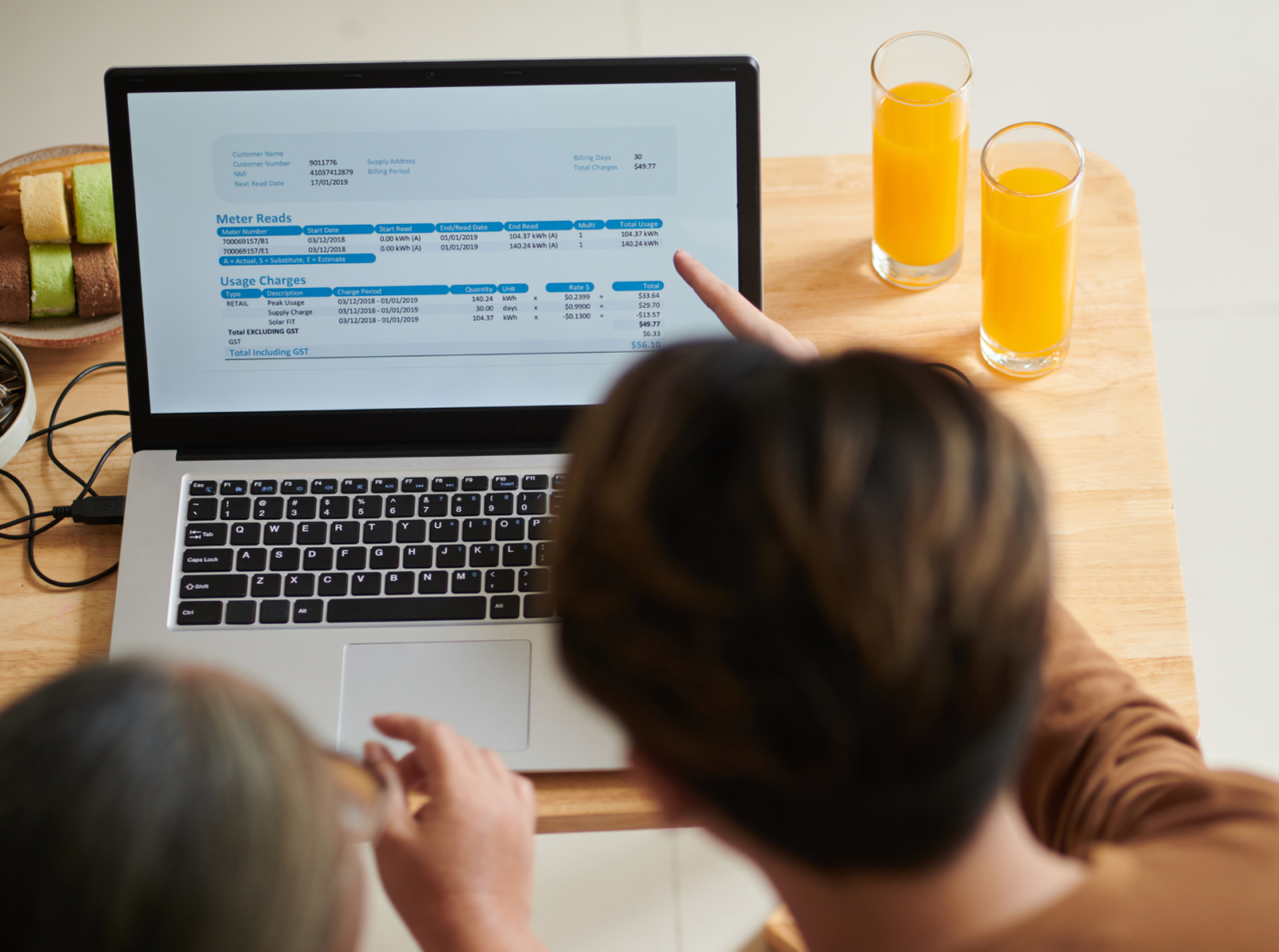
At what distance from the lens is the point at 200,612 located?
783 millimetres

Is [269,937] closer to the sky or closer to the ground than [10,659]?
closer to the sky

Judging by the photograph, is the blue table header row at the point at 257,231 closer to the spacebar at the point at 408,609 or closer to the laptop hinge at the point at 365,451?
the laptop hinge at the point at 365,451

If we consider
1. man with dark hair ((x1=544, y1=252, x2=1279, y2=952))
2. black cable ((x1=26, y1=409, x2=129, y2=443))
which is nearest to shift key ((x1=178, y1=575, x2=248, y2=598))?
black cable ((x1=26, y1=409, x2=129, y2=443))

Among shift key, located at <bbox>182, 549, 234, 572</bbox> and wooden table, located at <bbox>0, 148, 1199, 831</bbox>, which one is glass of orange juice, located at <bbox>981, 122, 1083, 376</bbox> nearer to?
wooden table, located at <bbox>0, 148, 1199, 831</bbox>

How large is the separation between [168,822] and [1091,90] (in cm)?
176

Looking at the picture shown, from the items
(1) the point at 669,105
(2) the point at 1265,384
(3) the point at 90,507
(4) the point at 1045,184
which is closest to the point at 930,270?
(4) the point at 1045,184

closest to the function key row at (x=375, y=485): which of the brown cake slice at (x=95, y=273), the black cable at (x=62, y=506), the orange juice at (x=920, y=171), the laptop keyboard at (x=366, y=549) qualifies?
the laptop keyboard at (x=366, y=549)

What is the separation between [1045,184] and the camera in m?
0.84

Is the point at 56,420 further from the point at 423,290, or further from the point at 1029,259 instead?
the point at 1029,259

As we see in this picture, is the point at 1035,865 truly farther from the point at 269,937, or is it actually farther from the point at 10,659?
the point at 10,659

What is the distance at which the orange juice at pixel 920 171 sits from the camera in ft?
2.80

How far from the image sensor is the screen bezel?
2.61 ft

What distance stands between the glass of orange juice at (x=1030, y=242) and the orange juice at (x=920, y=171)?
39 millimetres

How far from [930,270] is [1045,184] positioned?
0.40 ft
